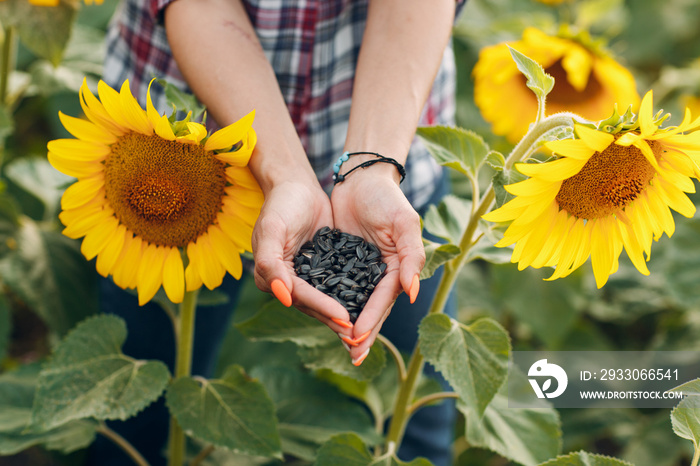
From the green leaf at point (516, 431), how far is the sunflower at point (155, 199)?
0.45 meters

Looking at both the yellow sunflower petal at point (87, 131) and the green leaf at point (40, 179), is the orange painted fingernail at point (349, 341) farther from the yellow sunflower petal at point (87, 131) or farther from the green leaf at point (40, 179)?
the green leaf at point (40, 179)

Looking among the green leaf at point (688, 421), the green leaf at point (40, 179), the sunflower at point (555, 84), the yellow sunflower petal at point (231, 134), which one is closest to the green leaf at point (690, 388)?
the green leaf at point (688, 421)

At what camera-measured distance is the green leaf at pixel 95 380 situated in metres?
0.86

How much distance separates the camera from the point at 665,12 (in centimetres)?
260

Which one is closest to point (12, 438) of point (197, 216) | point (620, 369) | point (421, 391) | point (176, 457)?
point (176, 457)

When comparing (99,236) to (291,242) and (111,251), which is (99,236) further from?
(291,242)

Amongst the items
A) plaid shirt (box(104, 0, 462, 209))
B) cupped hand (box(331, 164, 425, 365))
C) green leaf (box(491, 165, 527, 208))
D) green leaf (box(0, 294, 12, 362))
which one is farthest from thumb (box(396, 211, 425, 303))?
green leaf (box(0, 294, 12, 362))

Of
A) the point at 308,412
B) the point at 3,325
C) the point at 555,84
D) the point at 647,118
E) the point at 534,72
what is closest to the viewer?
the point at 647,118

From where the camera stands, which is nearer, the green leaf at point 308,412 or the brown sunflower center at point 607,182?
the brown sunflower center at point 607,182

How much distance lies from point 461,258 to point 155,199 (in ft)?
1.40

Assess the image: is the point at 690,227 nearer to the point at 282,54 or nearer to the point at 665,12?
the point at 282,54

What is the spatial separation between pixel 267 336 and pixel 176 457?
30 cm

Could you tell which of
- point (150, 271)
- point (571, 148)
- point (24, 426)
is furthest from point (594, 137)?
point (24, 426)

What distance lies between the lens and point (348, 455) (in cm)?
92
